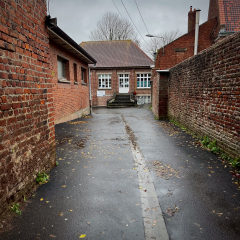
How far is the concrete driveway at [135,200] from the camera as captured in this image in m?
2.28

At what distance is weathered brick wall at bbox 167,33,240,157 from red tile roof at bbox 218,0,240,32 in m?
10.3

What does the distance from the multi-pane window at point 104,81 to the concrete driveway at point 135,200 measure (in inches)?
901

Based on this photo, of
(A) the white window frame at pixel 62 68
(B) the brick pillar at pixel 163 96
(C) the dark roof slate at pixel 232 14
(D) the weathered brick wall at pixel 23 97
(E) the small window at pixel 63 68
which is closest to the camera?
(D) the weathered brick wall at pixel 23 97

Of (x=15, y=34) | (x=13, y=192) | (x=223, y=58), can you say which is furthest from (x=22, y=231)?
(x=223, y=58)

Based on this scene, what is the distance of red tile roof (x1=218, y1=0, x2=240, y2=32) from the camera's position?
599 inches

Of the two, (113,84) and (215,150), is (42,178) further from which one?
(113,84)

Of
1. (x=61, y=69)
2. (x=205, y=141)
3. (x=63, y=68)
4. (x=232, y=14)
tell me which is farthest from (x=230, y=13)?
(x=205, y=141)

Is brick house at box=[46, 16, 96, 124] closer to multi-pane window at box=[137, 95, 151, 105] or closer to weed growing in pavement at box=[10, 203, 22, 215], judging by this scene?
weed growing in pavement at box=[10, 203, 22, 215]

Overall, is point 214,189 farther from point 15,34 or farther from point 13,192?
point 15,34

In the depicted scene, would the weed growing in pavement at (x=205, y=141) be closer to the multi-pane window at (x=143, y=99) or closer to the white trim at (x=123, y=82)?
the multi-pane window at (x=143, y=99)

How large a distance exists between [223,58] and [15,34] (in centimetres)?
466

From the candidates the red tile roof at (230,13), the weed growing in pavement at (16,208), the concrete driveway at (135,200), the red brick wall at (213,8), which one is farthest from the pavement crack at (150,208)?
the red brick wall at (213,8)

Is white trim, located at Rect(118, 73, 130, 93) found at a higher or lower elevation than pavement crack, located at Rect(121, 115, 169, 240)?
higher

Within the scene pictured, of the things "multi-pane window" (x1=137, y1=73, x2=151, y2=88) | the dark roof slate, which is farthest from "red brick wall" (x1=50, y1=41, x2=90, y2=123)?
"multi-pane window" (x1=137, y1=73, x2=151, y2=88)
